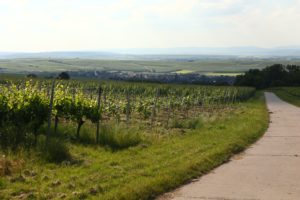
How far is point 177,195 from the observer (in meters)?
7.32

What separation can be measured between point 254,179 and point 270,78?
360ft

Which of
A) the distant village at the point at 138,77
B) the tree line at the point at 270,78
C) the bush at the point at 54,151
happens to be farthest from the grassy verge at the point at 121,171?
the tree line at the point at 270,78

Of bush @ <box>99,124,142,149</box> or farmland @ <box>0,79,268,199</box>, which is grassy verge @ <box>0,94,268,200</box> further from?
bush @ <box>99,124,142,149</box>

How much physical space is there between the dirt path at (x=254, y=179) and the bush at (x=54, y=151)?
313cm

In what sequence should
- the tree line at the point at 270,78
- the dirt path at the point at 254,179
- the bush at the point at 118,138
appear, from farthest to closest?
the tree line at the point at 270,78, the bush at the point at 118,138, the dirt path at the point at 254,179

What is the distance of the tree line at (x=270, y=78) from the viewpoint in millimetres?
107456

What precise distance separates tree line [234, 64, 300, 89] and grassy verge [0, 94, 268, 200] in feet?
310

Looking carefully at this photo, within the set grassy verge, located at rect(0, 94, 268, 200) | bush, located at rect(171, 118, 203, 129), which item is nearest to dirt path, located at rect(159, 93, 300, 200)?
grassy verge, located at rect(0, 94, 268, 200)

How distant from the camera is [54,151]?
9.70m

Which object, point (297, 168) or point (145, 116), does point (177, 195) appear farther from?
point (145, 116)

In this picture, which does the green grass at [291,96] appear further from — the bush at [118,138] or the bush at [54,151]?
the bush at [54,151]

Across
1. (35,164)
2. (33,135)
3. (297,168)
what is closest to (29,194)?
(35,164)

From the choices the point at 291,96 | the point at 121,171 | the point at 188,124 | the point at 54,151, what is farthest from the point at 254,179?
the point at 291,96

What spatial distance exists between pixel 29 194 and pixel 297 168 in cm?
598
